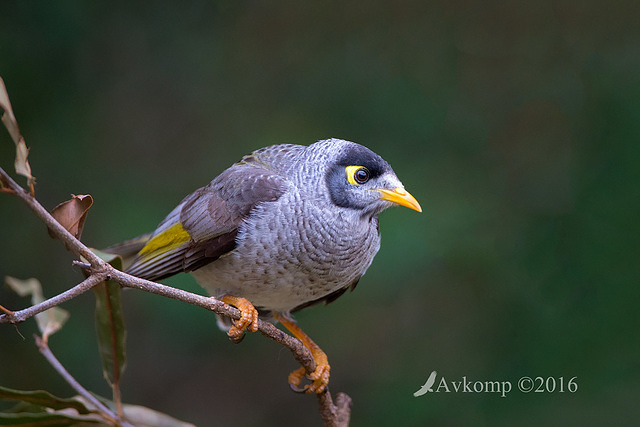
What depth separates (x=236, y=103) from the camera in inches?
159

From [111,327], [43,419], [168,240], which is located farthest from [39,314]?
[168,240]

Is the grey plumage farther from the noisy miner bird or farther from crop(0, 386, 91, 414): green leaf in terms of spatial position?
crop(0, 386, 91, 414): green leaf

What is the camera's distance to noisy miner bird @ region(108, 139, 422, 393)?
2.06 metres

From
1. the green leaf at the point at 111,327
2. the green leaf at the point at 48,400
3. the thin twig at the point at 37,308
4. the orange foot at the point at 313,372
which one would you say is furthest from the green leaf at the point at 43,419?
the orange foot at the point at 313,372

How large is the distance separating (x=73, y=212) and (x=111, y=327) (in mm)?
498

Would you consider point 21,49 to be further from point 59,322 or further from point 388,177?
point 388,177

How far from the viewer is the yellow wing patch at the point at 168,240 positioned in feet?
7.25

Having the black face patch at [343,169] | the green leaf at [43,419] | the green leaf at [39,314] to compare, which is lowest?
the green leaf at [43,419]

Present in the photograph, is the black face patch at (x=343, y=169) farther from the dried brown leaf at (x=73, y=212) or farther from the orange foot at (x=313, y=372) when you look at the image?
the dried brown leaf at (x=73, y=212)

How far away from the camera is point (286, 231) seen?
6.73 ft

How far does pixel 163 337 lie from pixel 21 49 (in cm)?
176

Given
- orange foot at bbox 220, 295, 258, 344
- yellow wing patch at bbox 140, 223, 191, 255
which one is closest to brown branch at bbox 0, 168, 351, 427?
orange foot at bbox 220, 295, 258, 344

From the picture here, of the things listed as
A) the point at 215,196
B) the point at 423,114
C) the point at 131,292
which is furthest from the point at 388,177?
the point at 131,292

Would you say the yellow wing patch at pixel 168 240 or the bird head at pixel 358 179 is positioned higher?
the bird head at pixel 358 179
